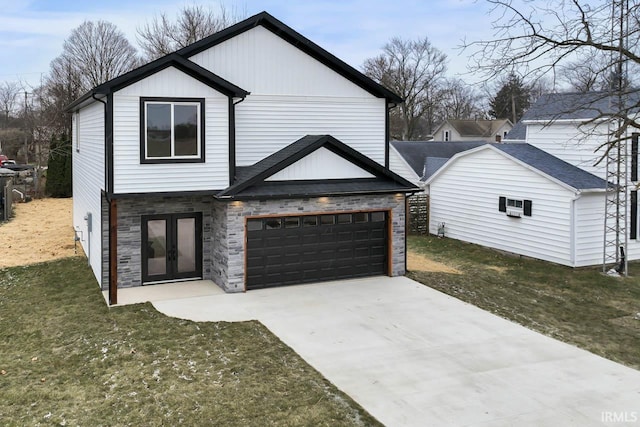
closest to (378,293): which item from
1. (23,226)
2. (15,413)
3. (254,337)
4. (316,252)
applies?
(316,252)

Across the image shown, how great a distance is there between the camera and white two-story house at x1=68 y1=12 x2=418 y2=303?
1291cm

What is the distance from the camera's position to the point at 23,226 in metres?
23.5

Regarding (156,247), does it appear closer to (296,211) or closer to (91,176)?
(91,176)

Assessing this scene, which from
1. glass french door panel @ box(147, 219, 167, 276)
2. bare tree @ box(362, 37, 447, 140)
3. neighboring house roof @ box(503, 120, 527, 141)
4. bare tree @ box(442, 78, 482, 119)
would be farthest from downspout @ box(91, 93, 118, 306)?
bare tree @ box(442, 78, 482, 119)

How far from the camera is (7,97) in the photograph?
227 feet

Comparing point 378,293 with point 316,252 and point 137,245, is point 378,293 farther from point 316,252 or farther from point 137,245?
point 137,245

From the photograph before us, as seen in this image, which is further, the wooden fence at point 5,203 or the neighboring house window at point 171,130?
the wooden fence at point 5,203

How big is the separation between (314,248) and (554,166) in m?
9.12

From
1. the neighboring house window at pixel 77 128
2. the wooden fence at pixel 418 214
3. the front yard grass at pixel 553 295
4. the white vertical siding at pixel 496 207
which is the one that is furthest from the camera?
the wooden fence at pixel 418 214

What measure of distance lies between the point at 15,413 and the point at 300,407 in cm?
376

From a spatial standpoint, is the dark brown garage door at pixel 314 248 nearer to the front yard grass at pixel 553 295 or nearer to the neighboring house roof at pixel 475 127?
the front yard grass at pixel 553 295

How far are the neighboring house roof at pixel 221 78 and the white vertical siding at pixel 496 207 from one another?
5525mm

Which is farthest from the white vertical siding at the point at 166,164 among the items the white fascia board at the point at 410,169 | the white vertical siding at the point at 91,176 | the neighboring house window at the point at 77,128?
the white fascia board at the point at 410,169
